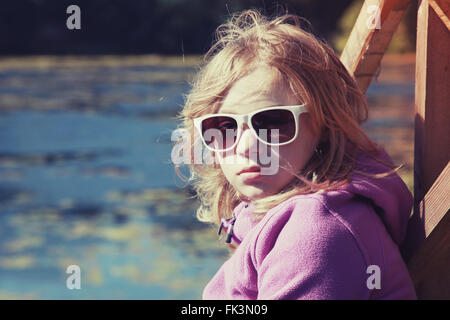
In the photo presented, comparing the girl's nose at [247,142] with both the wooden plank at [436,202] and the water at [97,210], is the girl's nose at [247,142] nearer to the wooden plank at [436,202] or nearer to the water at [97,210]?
the wooden plank at [436,202]

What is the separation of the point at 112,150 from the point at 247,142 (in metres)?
8.04

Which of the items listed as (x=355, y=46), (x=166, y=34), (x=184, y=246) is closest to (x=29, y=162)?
(x=184, y=246)

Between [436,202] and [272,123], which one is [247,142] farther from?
[436,202]

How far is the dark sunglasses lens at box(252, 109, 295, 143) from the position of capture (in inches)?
50.2

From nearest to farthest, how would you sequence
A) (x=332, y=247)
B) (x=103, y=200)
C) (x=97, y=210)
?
1. (x=332, y=247)
2. (x=97, y=210)
3. (x=103, y=200)

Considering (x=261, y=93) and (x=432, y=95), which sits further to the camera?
(x=432, y=95)

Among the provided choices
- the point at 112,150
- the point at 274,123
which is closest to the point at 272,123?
the point at 274,123

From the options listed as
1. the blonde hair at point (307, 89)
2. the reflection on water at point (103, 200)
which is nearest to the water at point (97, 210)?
the reflection on water at point (103, 200)

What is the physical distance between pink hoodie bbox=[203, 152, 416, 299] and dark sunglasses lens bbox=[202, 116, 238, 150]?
179mm

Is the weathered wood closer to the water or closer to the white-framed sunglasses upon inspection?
the white-framed sunglasses

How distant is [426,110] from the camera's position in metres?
1.43

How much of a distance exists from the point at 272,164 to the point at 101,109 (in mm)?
A: 11584

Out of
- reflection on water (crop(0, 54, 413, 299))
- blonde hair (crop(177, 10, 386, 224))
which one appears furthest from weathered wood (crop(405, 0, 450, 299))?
reflection on water (crop(0, 54, 413, 299))
